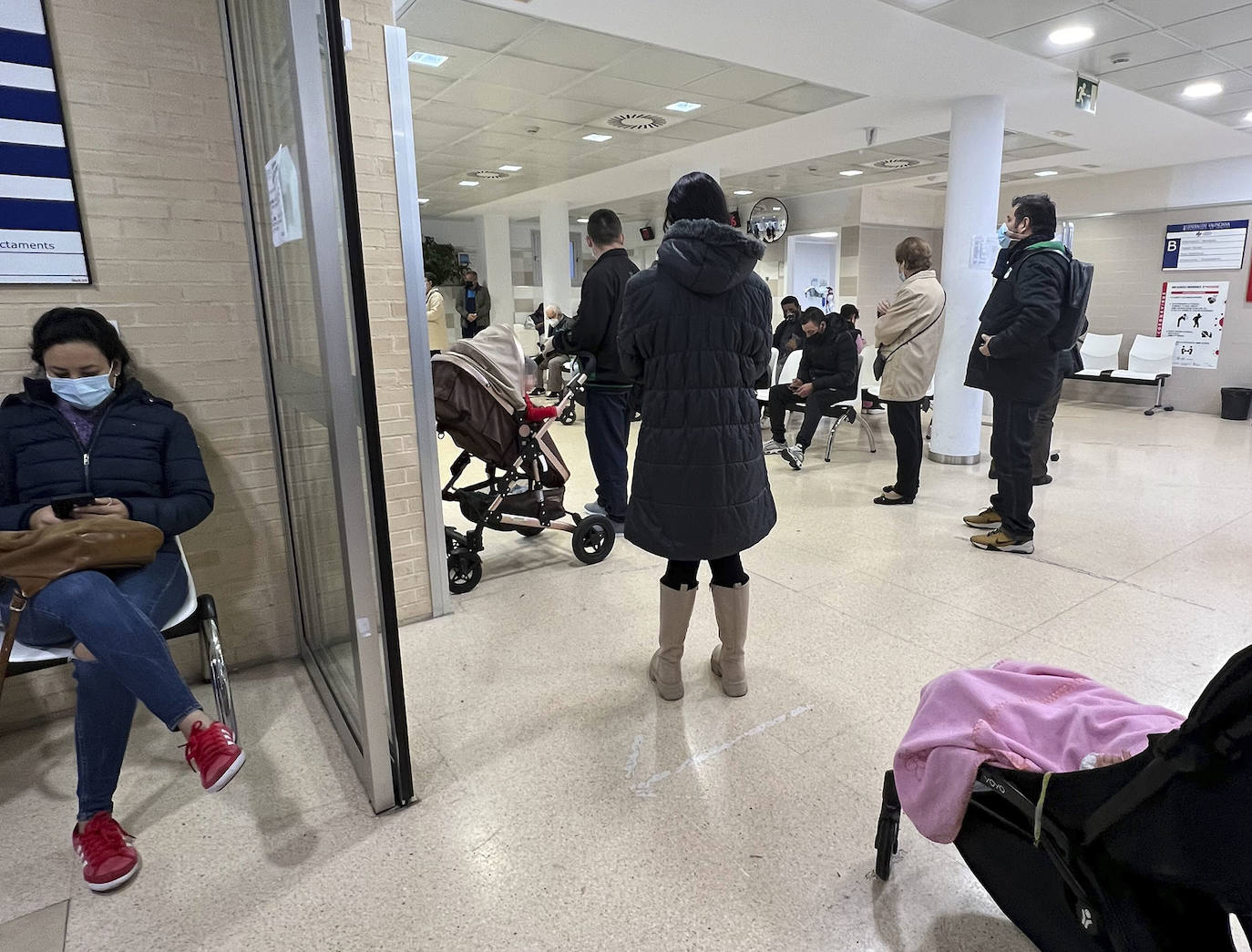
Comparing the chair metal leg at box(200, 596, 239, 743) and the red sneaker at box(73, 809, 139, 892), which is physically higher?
the chair metal leg at box(200, 596, 239, 743)

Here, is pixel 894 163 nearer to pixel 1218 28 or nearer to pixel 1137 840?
pixel 1218 28

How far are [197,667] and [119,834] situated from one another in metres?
0.89

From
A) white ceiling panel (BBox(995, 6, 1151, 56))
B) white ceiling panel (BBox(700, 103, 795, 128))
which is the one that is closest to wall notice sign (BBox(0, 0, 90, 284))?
white ceiling panel (BBox(995, 6, 1151, 56))

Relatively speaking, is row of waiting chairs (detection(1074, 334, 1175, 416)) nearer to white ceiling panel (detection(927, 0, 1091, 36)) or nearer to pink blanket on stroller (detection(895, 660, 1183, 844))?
white ceiling panel (detection(927, 0, 1091, 36))

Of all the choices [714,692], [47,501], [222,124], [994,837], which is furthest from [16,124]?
[994,837]

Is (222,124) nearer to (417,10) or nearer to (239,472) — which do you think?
(239,472)

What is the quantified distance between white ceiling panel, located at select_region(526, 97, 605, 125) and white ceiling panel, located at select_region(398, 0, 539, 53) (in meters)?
1.29

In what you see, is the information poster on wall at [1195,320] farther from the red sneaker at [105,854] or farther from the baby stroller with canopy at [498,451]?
the red sneaker at [105,854]

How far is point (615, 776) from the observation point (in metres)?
2.11

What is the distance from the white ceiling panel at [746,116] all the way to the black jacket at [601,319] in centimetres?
286

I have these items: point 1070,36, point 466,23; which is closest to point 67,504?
point 466,23

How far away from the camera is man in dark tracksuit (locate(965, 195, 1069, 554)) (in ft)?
11.7

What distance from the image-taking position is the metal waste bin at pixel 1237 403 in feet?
26.8

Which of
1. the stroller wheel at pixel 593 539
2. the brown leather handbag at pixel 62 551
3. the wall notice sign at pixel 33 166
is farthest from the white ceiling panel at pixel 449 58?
the brown leather handbag at pixel 62 551
